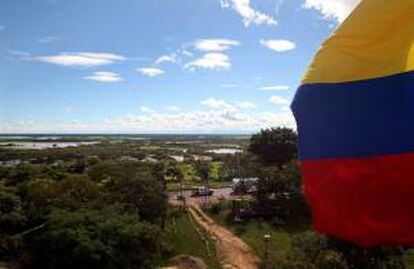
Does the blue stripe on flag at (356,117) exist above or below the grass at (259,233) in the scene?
above

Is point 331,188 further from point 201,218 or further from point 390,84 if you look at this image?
point 201,218

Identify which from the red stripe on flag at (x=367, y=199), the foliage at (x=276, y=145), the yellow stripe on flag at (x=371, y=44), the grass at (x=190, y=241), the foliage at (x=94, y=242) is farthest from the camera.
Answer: the foliage at (x=276, y=145)

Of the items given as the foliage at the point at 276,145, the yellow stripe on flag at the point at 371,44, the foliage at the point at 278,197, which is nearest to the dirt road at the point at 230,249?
the foliage at the point at 278,197

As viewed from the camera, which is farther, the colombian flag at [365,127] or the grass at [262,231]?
the grass at [262,231]

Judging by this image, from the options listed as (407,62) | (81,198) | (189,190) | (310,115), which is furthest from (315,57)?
(189,190)

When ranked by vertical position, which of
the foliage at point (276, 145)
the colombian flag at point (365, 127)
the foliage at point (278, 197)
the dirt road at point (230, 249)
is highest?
the colombian flag at point (365, 127)

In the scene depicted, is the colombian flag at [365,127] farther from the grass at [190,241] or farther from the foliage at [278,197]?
the foliage at [278,197]
